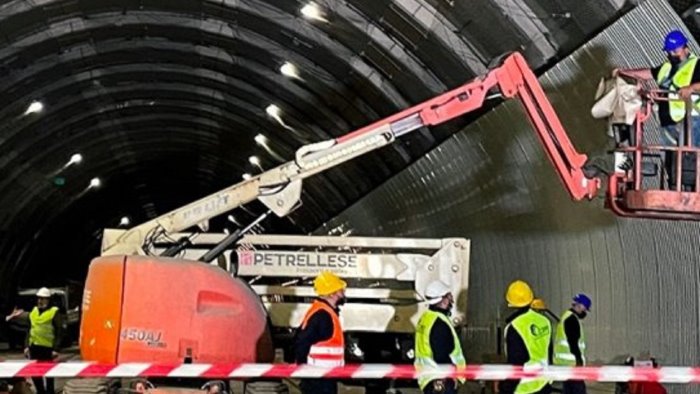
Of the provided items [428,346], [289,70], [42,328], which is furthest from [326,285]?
[289,70]

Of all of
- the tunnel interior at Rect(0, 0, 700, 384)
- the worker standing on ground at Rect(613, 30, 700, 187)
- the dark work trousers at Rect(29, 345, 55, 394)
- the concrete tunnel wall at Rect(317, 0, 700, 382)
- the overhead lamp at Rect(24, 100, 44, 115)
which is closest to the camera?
the worker standing on ground at Rect(613, 30, 700, 187)

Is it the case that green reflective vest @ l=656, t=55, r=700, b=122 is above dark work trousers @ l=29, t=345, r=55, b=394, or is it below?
above

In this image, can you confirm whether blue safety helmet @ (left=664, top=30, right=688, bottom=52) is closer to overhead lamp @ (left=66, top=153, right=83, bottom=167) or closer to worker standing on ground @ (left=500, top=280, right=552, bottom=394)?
worker standing on ground @ (left=500, top=280, right=552, bottom=394)

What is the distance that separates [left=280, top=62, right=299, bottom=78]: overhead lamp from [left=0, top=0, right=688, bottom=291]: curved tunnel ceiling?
150 millimetres

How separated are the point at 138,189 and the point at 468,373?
34.7m

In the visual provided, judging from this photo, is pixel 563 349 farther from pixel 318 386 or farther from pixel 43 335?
pixel 43 335

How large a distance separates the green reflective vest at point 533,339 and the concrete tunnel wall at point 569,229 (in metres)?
1.66

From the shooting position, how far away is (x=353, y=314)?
1250cm

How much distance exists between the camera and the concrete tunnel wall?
10.5 metres

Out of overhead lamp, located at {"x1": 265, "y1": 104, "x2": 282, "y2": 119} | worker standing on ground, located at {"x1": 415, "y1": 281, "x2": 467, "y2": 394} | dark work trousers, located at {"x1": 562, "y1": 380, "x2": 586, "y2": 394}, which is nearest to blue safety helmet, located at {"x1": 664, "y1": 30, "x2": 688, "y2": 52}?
worker standing on ground, located at {"x1": 415, "y1": 281, "x2": 467, "y2": 394}

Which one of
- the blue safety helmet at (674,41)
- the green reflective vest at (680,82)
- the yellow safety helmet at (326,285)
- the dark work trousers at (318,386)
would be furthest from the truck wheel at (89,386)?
the blue safety helmet at (674,41)

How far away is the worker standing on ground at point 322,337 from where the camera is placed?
29.9 feet

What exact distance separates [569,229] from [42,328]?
7.36 meters

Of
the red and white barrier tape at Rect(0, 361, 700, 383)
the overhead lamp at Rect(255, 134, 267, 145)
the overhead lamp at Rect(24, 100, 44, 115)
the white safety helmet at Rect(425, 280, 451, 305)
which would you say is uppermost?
the overhead lamp at Rect(255, 134, 267, 145)
